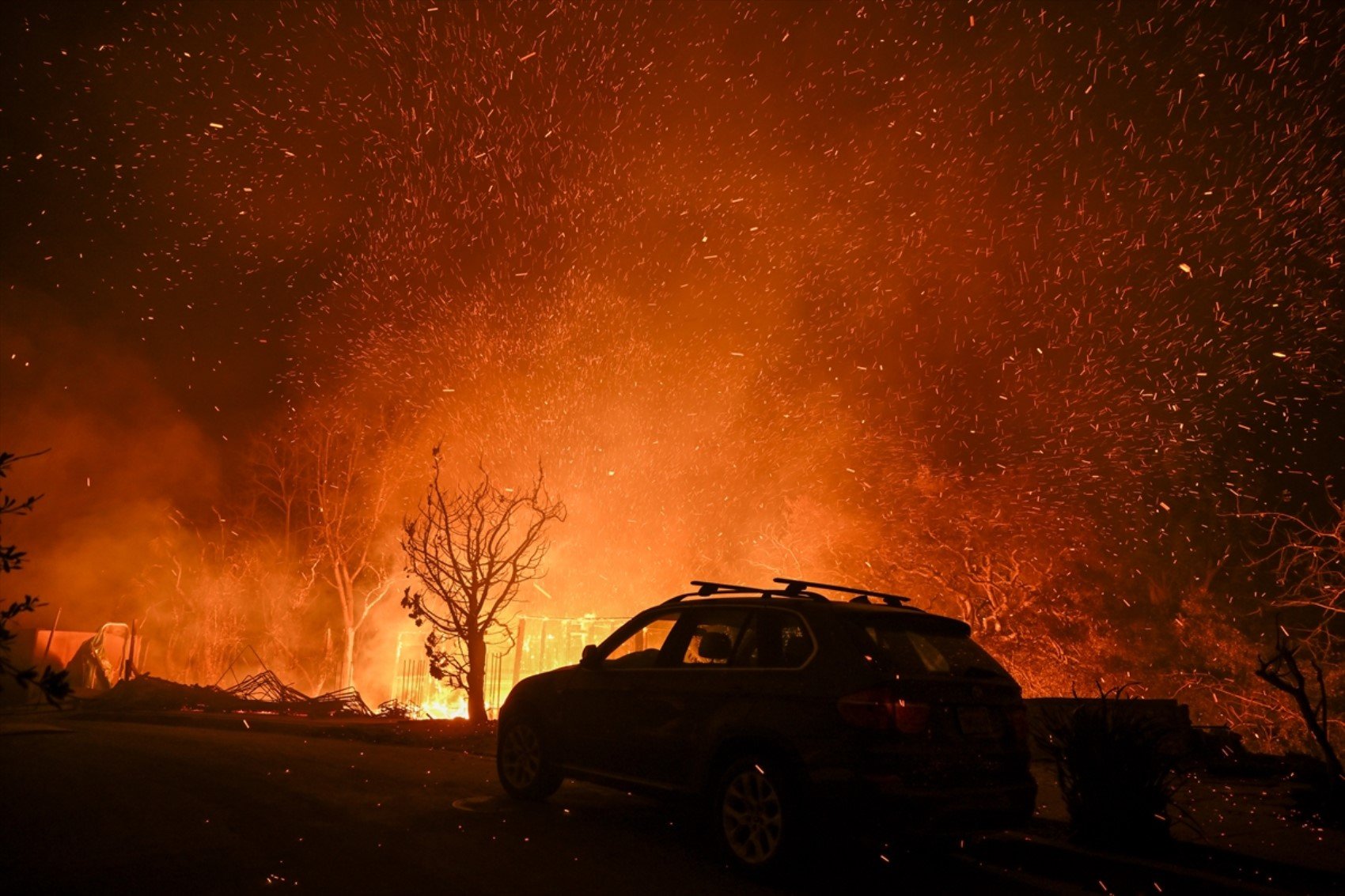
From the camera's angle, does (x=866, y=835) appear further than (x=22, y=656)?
No

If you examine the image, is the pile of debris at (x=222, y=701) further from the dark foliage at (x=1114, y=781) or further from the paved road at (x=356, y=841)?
the dark foliage at (x=1114, y=781)

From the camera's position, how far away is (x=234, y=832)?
5.71m

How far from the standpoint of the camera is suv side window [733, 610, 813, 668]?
17.6ft

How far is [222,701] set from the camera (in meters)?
17.4

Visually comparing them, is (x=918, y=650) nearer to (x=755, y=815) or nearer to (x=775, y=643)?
(x=775, y=643)

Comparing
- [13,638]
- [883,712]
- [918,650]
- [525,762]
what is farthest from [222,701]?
[883,712]

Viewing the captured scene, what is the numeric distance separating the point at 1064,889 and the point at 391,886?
360cm

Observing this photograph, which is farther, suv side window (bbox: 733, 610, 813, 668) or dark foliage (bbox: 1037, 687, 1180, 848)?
dark foliage (bbox: 1037, 687, 1180, 848)

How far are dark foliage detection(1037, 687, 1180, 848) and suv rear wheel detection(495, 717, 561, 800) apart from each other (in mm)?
3493

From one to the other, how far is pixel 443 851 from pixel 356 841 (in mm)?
595

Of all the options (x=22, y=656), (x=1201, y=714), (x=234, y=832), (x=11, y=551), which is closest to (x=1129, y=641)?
(x=1201, y=714)

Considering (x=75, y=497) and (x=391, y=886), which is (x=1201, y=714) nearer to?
(x=391, y=886)

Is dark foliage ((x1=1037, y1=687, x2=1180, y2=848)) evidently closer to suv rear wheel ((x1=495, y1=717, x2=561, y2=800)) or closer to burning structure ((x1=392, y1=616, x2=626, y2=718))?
suv rear wheel ((x1=495, y1=717, x2=561, y2=800))

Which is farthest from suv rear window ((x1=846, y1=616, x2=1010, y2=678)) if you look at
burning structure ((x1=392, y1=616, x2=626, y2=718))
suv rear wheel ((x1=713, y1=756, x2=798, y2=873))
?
burning structure ((x1=392, y1=616, x2=626, y2=718))
